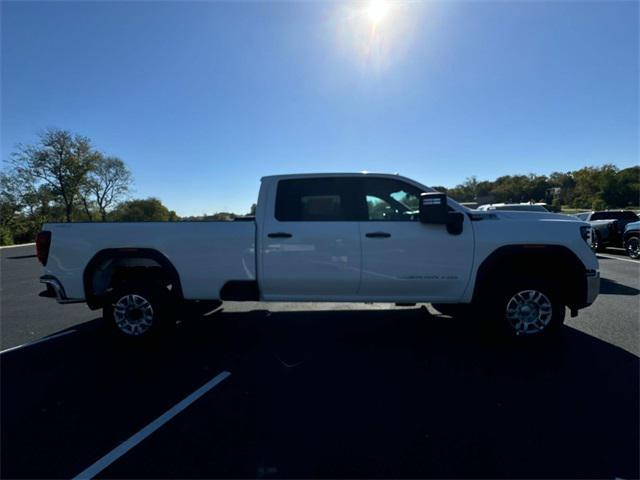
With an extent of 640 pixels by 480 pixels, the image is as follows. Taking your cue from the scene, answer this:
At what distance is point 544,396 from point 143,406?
3.61m

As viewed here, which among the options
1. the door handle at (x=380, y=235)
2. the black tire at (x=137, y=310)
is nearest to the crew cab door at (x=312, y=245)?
the door handle at (x=380, y=235)

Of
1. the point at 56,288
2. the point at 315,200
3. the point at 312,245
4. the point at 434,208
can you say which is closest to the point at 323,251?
the point at 312,245

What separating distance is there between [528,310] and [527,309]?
0.02 metres

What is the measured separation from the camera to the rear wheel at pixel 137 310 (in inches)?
165

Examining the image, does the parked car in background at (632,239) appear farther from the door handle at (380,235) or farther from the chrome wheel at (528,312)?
the door handle at (380,235)

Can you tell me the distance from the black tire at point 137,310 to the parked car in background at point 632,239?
15.2m

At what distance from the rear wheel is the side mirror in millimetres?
3421

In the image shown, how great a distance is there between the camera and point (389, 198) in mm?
4188

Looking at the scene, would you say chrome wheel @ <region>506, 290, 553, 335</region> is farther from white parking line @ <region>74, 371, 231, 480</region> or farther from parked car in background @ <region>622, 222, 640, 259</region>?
parked car in background @ <region>622, 222, 640, 259</region>

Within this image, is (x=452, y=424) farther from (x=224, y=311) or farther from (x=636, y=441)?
(x=224, y=311)

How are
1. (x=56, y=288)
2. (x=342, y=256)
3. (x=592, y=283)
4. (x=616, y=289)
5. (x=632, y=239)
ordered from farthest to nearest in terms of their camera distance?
(x=632, y=239) < (x=616, y=289) < (x=56, y=288) < (x=342, y=256) < (x=592, y=283)

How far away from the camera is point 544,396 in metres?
2.94

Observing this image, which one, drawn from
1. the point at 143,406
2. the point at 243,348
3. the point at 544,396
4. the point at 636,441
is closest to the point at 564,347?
the point at 544,396

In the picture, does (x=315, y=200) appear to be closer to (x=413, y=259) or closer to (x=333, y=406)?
(x=413, y=259)
